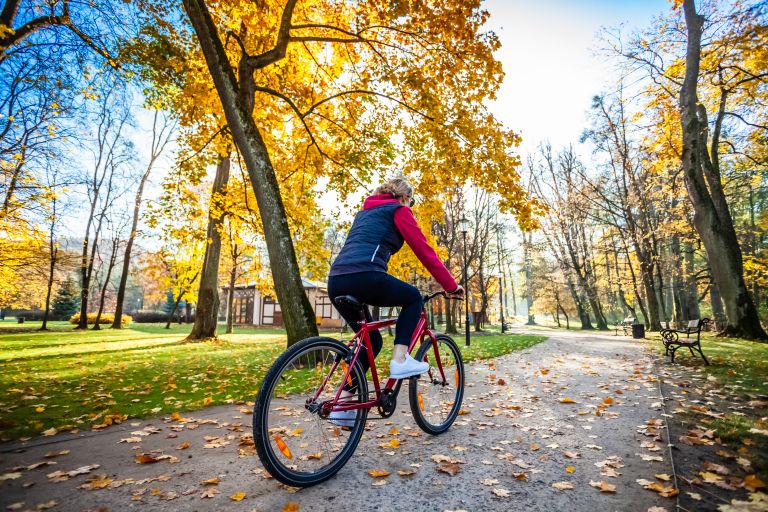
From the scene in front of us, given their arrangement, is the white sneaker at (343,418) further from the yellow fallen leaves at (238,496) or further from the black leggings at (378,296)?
the yellow fallen leaves at (238,496)

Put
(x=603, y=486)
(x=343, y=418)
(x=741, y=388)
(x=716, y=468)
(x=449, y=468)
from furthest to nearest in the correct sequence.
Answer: (x=741, y=388) < (x=343, y=418) < (x=449, y=468) < (x=716, y=468) < (x=603, y=486)

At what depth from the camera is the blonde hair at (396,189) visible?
304 centimetres

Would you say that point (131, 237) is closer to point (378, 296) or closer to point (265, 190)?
point (265, 190)

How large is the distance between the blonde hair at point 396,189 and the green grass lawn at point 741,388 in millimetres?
3228

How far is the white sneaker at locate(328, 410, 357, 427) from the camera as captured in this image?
103 inches

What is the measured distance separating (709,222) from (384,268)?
13.3 metres

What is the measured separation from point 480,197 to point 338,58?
13.6 meters

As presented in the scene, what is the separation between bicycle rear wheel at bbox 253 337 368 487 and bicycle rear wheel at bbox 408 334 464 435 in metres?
0.69

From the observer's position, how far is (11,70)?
296 inches

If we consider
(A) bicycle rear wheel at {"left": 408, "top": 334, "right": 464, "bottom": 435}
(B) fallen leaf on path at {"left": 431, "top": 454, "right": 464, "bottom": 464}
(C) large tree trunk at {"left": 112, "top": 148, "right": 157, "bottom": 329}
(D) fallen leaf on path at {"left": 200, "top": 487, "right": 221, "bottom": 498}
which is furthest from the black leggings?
(C) large tree trunk at {"left": 112, "top": 148, "right": 157, "bottom": 329}

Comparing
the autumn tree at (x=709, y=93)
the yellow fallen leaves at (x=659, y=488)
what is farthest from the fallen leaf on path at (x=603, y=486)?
the autumn tree at (x=709, y=93)

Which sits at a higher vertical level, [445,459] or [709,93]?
[709,93]

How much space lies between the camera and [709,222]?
36.2 feet

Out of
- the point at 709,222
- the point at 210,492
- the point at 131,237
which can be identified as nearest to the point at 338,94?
the point at 210,492
